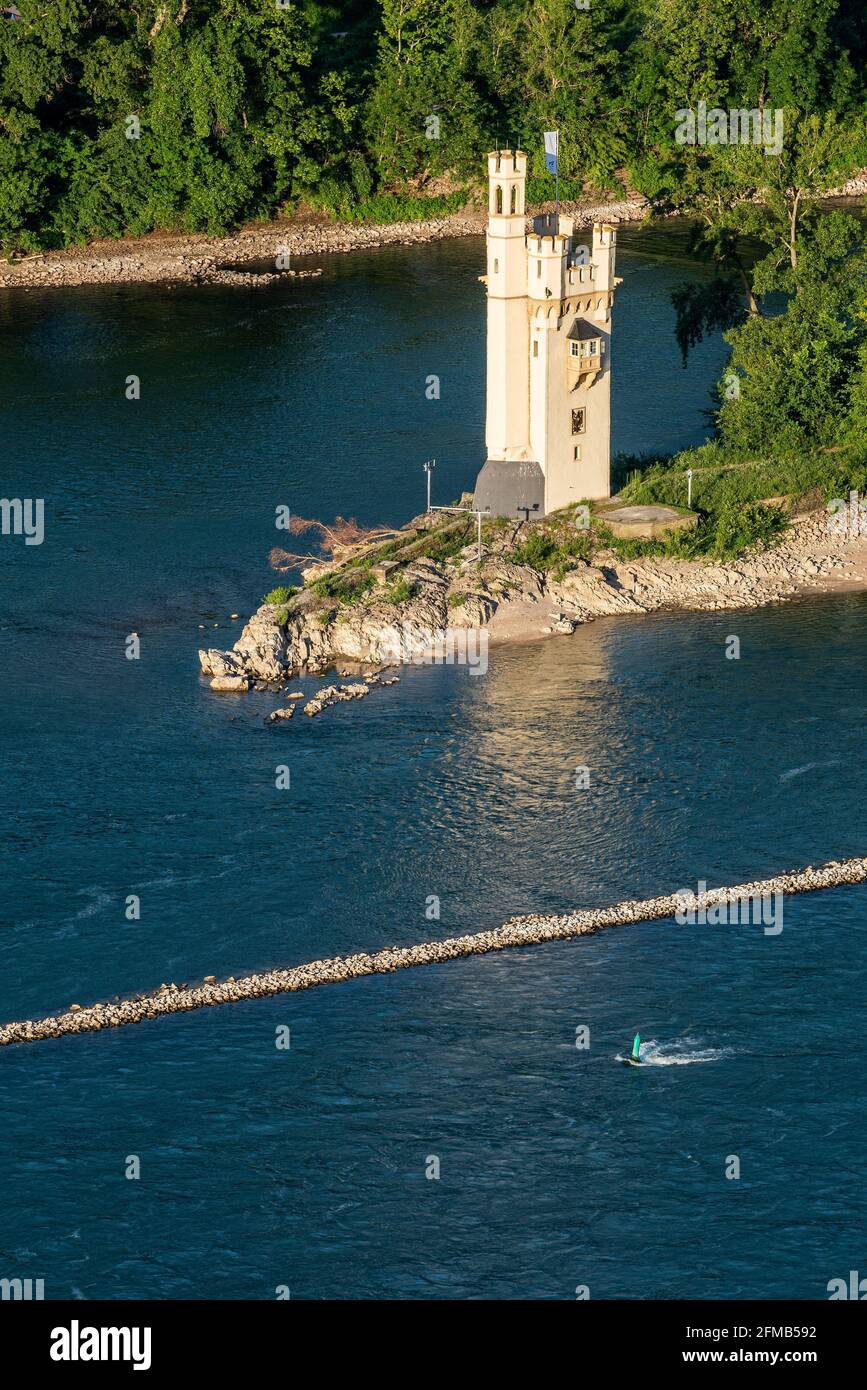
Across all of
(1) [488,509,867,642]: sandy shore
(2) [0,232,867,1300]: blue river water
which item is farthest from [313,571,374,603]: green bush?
(1) [488,509,867,642]: sandy shore

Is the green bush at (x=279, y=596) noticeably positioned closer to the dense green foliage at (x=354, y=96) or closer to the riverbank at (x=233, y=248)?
the riverbank at (x=233, y=248)

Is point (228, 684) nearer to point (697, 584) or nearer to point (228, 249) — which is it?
point (697, 584)

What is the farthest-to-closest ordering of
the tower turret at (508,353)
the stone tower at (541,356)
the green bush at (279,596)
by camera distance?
the stone tower at (541,356), the tower turret at (508,353), the green bush at (279,596)

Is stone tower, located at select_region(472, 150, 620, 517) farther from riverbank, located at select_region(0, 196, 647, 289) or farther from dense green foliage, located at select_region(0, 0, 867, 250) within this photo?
dense green foliage, located at select_region(0, 0, 867, 250)

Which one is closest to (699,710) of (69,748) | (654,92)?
(69,748)

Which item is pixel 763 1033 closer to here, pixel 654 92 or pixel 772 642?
pixel 772 642

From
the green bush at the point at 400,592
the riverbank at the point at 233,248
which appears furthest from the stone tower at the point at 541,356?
the riverbank at the point at 233,248
